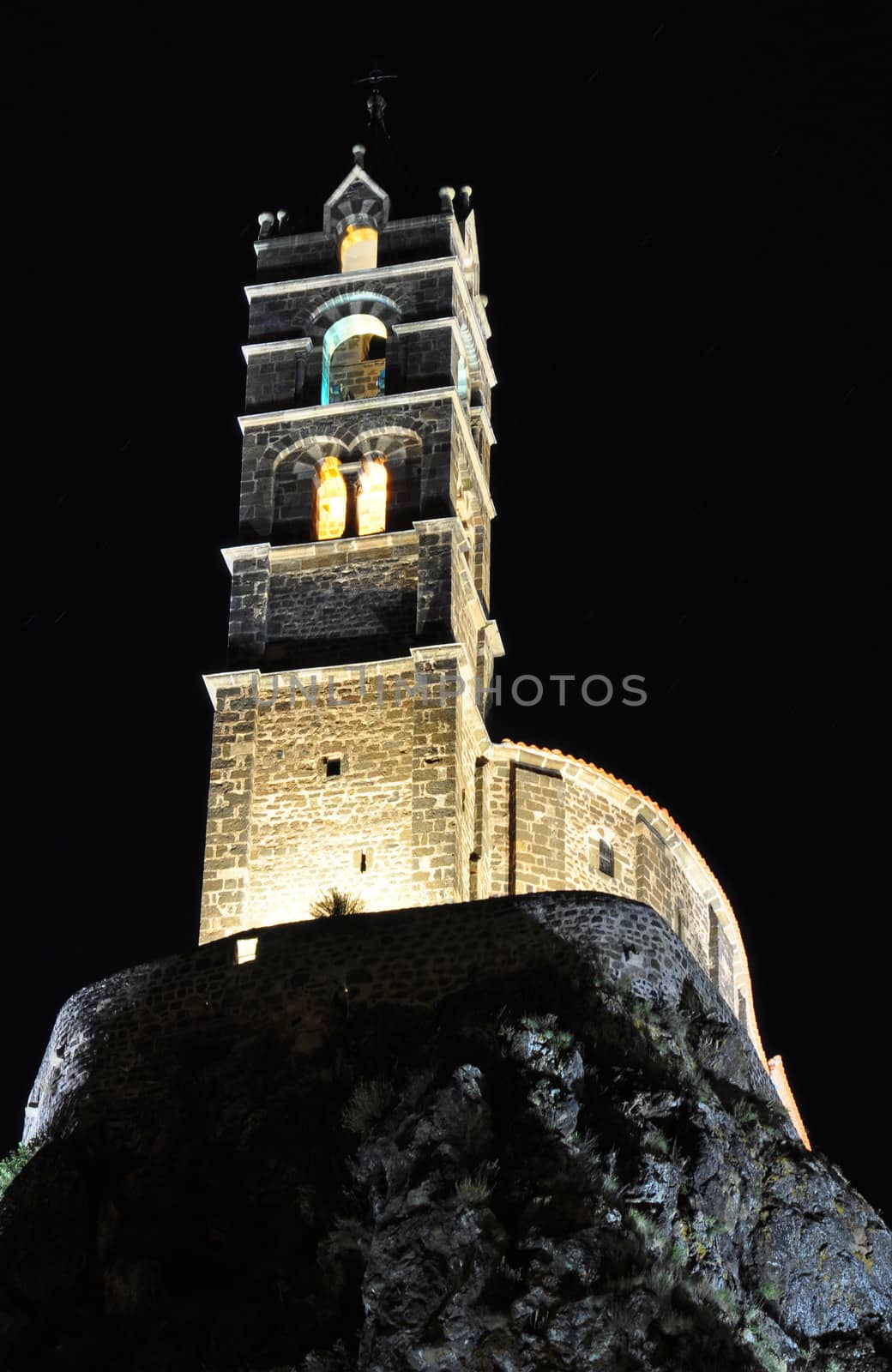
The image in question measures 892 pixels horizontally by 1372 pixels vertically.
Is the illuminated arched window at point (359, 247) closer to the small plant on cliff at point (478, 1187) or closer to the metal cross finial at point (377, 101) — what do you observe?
the metal cross finial at point (377, 101)

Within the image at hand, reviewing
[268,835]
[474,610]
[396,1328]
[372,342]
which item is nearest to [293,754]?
[268,835]

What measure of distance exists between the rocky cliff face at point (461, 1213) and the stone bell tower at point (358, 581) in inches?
249

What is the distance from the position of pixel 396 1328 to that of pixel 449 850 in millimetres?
12752

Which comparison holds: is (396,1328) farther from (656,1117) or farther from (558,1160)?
(656,1117)

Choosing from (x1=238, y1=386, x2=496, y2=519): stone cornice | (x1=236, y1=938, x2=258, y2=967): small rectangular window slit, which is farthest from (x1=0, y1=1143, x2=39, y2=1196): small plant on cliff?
(x1=238, y1=386, x2=496, y2=519): stone cornice

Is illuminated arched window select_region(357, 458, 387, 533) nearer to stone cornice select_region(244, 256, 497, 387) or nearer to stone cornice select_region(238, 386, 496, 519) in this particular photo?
stone cornice select_region(238, 386, 496, 519)

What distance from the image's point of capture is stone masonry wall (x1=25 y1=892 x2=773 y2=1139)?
30875 mm

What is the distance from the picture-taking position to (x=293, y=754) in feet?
125

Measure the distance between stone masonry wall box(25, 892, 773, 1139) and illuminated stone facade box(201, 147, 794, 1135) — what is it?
2461 mm

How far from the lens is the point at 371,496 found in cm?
4147

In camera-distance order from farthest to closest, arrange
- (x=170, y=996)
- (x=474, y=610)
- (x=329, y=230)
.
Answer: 1. (x=329, y=230)
2. (x=474, y=610)
3. (x=170, y=996)

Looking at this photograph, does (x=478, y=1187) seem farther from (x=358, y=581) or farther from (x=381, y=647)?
(x=358, y=581)

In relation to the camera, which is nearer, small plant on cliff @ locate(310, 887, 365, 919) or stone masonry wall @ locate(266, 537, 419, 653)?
small plant on cliff @ locate(310, 887, 365, 919)

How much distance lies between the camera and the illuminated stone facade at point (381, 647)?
36969 mm
